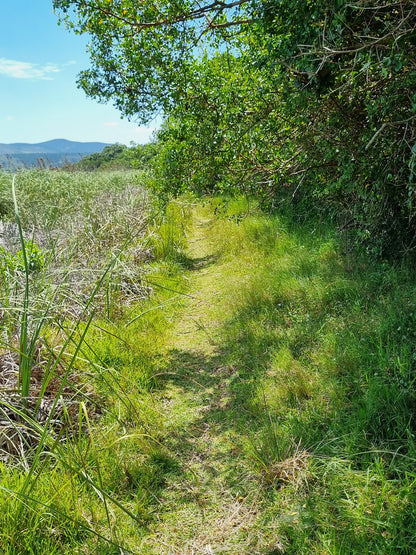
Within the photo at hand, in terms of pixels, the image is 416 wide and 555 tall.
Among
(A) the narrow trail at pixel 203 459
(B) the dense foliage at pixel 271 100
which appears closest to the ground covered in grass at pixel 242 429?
(A) the narrow trail at pixel 203 459

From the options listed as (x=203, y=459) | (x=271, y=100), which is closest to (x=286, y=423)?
(x=203, y=459)

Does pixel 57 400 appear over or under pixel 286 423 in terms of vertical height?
over

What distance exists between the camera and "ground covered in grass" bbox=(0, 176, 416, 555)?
1.94 metres

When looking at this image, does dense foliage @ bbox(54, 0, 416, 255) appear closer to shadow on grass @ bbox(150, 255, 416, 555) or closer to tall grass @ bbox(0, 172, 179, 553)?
shadow on grass @ bbox(150, 255, 416, 555)

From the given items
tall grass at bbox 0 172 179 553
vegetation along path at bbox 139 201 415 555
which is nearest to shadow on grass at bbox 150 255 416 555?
vegetation along path at bbox 139 201 415 555

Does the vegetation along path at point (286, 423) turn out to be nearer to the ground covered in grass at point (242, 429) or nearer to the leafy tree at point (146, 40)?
the ground covered in grass at point (242, 429)

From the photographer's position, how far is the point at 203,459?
2686 mm

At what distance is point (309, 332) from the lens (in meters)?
3.68

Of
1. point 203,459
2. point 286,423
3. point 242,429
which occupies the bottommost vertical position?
point 203,459

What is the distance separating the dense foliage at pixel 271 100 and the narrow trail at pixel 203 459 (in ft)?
6.15

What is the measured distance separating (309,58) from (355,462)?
2.64 meters

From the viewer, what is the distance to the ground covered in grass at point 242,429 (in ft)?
6.37

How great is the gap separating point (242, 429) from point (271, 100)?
3.12 m

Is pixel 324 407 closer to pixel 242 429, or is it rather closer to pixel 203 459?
pixel 242 429
